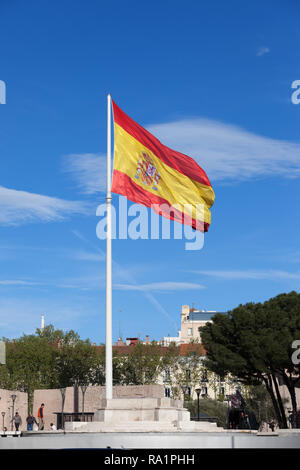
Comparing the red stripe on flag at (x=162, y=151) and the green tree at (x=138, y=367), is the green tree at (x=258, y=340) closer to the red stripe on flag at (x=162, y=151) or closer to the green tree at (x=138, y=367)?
the red stripe on flag at (x=162, y=151)

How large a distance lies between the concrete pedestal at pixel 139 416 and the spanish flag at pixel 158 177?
583 centimetres

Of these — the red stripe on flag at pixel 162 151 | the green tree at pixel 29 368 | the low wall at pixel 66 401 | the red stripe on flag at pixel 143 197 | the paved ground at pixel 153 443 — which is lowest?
the low wall at pixel 66 401

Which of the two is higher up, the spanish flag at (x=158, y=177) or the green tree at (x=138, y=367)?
the spanish flag at (x=158, y=177)

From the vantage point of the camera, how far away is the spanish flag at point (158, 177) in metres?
22.5

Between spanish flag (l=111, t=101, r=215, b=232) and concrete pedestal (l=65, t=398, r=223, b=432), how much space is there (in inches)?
230

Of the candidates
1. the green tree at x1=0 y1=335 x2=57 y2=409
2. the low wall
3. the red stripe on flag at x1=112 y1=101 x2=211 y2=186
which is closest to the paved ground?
the red stripe on flag at x1=112 y1=101 x2=211 y2=186

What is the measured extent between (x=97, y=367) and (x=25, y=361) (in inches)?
302

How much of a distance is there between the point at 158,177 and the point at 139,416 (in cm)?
756

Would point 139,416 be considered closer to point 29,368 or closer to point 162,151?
point 162,151

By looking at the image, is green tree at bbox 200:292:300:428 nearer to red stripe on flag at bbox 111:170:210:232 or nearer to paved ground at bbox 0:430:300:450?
red stripe on flag at bbox 111:170:210:232

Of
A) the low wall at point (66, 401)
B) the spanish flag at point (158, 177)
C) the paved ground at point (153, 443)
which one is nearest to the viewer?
the paved ground at point (153, 443)

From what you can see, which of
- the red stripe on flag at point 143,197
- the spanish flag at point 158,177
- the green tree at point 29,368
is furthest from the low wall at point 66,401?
the red stripe on flag at point 143,197

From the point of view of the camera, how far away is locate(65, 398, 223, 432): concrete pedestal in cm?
2050
